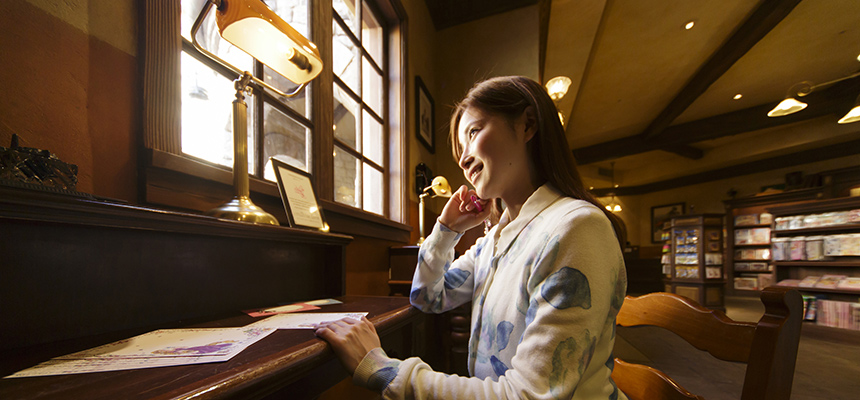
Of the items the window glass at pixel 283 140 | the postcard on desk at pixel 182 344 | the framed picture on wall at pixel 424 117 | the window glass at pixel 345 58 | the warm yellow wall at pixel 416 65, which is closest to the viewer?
the postcard on desk at pixel 182 344

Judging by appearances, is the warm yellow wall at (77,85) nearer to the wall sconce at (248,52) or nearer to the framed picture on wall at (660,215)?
the wall sconce at (248,52)

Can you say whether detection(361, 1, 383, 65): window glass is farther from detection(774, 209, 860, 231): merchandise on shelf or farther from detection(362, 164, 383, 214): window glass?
detection(774, 209, 860, 231): merchandise on shelf

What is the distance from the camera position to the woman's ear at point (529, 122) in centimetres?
89

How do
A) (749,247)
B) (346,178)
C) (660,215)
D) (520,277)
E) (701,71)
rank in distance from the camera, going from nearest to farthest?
(520,277)
(346,178)
(701,71)
(749,247)
(660,215)

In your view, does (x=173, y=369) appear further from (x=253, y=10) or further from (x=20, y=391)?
(x=253, y=10)

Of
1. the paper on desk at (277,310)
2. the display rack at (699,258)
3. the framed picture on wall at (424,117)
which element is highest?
the framed picture on wall at (424,117)

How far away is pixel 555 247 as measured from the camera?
65 centimetres

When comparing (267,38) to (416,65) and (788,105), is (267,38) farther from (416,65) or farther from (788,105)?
(788,105)

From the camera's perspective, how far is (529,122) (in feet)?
2.96

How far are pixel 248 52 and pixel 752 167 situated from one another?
12935mm

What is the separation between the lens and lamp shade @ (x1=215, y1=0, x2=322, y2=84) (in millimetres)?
903

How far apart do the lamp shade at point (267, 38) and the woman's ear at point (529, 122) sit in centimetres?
72

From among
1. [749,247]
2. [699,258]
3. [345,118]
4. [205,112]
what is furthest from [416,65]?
[749,247]

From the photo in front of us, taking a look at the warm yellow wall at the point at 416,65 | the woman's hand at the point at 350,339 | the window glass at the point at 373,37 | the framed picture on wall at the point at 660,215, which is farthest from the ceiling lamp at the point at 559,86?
the framed picture on wall at the point at 660,215
